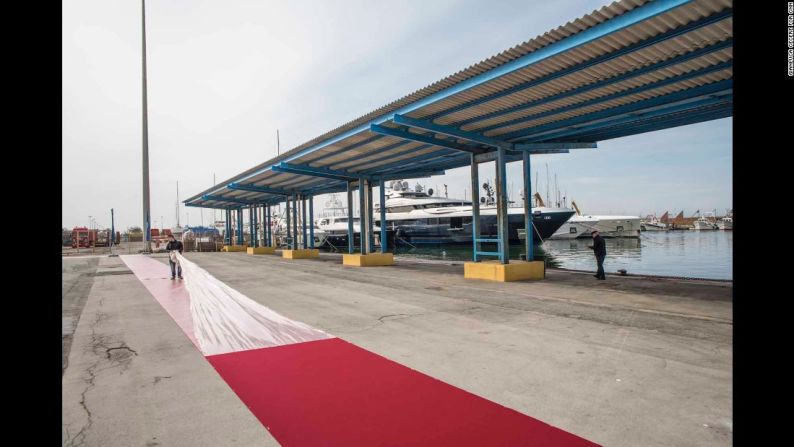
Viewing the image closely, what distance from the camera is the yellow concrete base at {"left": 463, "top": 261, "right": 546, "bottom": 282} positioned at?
1308 centimetres

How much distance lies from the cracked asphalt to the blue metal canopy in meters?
4.53

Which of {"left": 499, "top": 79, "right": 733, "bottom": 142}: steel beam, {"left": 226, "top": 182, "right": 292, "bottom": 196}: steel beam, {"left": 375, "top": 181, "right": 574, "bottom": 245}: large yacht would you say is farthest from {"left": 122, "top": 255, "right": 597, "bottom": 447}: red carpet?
{"left": 375, "top": 181, "right": 574, "bottom": 245}: large yacht

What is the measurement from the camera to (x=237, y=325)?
726cm

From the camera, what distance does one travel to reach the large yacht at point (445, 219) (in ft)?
147

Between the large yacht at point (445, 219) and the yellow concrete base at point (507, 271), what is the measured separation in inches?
1162

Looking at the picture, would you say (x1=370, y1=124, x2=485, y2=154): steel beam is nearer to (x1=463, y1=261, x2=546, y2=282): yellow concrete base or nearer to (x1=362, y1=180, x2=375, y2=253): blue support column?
(x1=463, y1=261, x2=546, y2=282): yellow concrete base

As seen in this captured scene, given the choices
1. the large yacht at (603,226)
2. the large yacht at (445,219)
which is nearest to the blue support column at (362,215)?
the large yacht at (445,219)

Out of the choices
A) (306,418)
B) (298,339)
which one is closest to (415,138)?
(298,339)

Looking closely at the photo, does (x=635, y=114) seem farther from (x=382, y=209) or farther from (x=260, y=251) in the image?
(x=260, y=251)

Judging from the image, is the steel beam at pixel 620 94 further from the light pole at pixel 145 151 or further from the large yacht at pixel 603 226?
the large yacht at pixel 603 226

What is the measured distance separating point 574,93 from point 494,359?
23.3 feet
